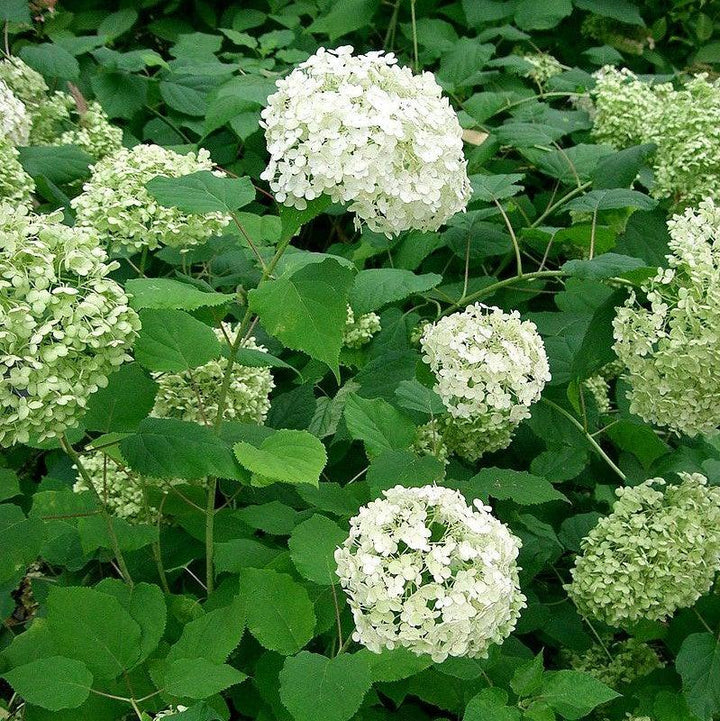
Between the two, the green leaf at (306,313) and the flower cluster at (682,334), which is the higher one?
the green leaf at (306,313)

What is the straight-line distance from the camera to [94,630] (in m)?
1.75

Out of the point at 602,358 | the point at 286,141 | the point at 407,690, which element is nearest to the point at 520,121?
the point at 602,358

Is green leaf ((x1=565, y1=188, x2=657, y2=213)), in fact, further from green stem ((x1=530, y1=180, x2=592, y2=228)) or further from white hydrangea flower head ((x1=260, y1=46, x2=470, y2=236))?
white hydrangea flower head ((x1=260, y1=46, x2=470, y2=236))

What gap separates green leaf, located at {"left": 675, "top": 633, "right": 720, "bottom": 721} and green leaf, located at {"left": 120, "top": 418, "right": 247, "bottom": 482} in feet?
4.08

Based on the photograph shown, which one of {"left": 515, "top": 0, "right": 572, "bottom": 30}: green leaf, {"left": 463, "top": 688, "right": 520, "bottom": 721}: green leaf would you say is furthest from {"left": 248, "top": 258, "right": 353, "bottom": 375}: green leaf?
{"left": 515, "top": 0, "right": 572, "bottom": 30}: green leaf

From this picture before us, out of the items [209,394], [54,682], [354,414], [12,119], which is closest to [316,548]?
[354,414]

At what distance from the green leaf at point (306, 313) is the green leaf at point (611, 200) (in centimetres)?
118

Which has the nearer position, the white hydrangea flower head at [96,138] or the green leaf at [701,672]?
the green leaf at [701,672]

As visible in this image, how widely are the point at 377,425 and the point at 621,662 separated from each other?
101 cm

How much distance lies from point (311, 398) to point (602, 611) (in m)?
1.01

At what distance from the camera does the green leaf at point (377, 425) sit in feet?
7.13

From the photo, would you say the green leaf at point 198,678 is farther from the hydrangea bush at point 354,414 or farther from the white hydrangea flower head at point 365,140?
the white hydrangea flower head at point 365,140

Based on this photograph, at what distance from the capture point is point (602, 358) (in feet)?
7.50

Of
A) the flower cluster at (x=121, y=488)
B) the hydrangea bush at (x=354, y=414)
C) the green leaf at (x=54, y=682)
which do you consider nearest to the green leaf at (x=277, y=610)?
the hydrangea bush at (x=354, y=414)
